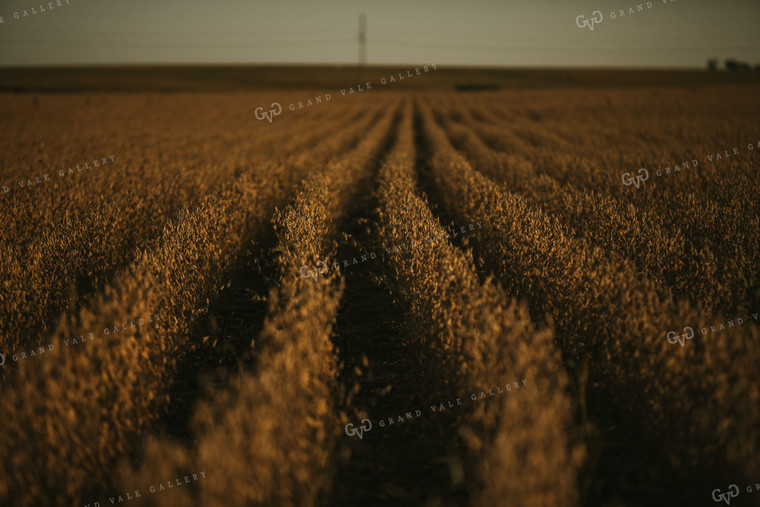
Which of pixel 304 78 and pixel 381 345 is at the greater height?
pixel 304 78

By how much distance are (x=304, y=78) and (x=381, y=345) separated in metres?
90.7

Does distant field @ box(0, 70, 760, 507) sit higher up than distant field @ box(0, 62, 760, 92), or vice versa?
distant field @ box(0, 62, 760, 92)

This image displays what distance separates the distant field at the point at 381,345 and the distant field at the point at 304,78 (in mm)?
64845

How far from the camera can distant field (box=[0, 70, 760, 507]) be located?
278 cm

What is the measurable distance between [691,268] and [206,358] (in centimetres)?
448

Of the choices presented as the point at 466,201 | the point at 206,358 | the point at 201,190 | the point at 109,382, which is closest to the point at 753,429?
the point at 109,382

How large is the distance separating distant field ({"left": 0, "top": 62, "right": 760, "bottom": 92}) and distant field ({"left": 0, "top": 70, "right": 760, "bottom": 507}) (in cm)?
6485

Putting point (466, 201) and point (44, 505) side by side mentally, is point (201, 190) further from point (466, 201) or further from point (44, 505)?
point (44, 505)

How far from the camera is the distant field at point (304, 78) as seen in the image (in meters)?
71.0

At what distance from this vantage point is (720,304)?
189 inches

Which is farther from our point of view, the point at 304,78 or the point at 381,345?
the point at 304,78

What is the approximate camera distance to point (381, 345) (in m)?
5.16

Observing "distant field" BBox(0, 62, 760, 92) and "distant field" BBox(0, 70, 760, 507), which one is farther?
"distant field" BBox(0, 62, 760, 92)

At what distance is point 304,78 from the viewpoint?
296ft
